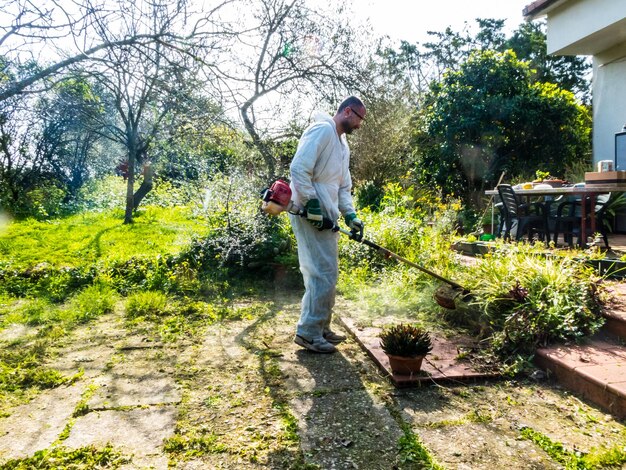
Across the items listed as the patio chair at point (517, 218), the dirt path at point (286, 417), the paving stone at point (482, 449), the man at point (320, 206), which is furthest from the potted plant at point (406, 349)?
the patio chair at point (517, 218)

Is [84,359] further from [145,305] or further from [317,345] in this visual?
[317,345]

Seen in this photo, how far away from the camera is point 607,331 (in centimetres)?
314

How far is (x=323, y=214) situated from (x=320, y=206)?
3.5 inches

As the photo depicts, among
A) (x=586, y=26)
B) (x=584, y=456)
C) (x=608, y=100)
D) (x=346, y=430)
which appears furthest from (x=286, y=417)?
(x=608, y=100)

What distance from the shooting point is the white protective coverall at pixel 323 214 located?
3.28 meters

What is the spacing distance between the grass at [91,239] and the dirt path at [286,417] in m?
3.24

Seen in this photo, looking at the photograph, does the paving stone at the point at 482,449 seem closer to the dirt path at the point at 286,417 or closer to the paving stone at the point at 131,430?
the dirt path at the point at 286,417

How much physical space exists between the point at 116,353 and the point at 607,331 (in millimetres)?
3469

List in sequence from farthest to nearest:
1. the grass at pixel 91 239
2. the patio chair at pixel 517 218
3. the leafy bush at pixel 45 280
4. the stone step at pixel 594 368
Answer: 1. the grass at pixel 91 239
2. the patio chair at pixel 517 218
3. the leafy bush at pixel 45 280
4. the stone step at pixel 594 368

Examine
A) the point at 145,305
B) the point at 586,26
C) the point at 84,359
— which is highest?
the point at 586,26

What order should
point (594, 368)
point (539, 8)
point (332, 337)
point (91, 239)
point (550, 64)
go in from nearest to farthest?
point (594, 368)
point (332, 337)
point (91, 239)
point (539, 8)
point (550, 64)

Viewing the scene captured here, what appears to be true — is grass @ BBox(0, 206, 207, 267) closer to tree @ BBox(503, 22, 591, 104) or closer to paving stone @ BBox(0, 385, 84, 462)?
paving stone @ BBox(0, 385, 84, 462)

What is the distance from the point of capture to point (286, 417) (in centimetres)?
238

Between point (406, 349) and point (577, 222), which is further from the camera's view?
point (577, 222)
